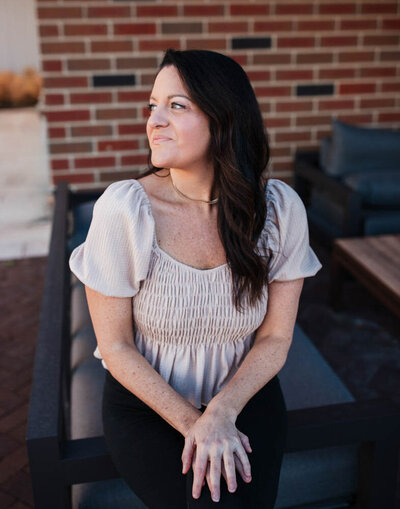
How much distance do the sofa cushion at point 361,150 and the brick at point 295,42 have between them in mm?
726

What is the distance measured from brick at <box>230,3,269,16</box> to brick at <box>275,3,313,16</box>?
4.1 inches

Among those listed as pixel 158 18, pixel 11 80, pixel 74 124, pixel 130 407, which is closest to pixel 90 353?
pixel 130 407

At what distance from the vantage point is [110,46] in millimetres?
4461

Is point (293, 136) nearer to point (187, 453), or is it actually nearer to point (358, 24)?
point (358, 24)

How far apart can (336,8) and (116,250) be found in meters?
3.83

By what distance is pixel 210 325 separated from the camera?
5.65ft

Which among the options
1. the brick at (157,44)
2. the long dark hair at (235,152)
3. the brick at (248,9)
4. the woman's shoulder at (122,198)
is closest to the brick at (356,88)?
the brick at (248,9)

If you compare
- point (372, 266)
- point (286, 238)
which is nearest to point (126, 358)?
point (286, 238)

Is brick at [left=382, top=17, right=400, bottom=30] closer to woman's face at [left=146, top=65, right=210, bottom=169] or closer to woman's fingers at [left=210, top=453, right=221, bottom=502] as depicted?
woman's face at [left=146, top=65, right=210, bottom=169]

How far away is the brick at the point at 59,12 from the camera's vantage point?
169 inches

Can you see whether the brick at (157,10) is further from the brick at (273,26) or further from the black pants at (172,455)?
the black pants at (172,455)

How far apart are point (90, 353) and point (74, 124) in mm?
2608

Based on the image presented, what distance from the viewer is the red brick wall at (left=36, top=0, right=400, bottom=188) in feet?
14.5

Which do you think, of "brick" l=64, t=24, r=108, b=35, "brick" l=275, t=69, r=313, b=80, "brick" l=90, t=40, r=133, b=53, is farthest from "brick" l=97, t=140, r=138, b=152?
"brick" l=275, t=69, r=313, b=80
